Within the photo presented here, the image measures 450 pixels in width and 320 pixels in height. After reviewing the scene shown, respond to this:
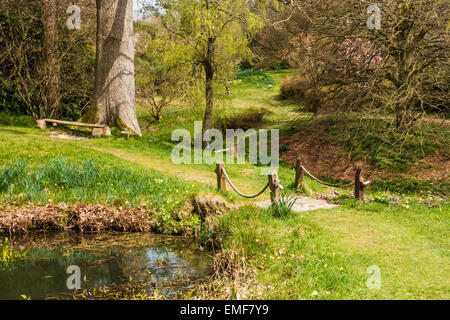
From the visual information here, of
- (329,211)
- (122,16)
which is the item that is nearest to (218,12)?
(122,16)

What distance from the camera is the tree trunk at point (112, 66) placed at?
15.1m

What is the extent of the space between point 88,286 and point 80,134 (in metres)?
9.89

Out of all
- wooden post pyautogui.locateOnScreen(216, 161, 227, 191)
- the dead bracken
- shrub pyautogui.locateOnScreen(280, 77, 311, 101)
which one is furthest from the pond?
shrub pyautogui.locateOnScreen(280, 77, 311, 101)

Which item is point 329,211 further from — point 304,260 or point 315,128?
point 315,128

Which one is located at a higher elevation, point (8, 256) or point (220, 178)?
point (220, 178)

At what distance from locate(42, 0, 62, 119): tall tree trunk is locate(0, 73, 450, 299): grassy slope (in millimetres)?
6212

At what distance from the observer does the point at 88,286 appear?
239 inches

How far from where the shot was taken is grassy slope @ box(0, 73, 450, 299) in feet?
17.6

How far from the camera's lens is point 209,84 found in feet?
51.4

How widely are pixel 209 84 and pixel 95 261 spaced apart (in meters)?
9.83

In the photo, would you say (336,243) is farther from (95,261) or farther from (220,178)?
(95,261)

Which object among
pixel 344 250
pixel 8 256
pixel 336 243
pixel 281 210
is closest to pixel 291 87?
pixel 281 210

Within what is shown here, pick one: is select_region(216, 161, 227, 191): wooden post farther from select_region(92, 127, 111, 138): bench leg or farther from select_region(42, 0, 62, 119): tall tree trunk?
select_region(42, 0, 62, 119): tall tree trunk

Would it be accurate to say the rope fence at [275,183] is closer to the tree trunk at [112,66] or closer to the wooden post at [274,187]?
the wooden post at [274,187]
